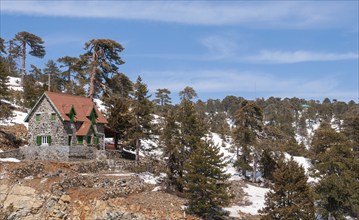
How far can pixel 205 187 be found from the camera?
31312 mm

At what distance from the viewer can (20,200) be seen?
31.2m

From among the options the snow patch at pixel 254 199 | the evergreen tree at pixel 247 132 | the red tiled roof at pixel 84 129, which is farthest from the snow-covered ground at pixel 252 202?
the red tiled roof at pixel 84 129

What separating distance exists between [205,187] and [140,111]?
48.6ft

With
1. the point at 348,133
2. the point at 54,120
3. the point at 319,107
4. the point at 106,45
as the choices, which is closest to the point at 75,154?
the point at 54,120

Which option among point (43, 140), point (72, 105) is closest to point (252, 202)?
point (72, 105)

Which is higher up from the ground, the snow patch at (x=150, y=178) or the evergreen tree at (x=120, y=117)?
the evergreen tree at (x=120, y=117)

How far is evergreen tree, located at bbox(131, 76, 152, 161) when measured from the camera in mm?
42984

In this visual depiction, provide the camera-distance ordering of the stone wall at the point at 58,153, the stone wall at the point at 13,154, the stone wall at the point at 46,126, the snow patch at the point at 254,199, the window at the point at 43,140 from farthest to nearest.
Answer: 1. the window at the point at 43,140
2. the stone wall at the point at 46,126
3. the stone wall at the point at 58,153
4. the stone wall at the point at 13,154
5. the snow patch at the point at 254,199

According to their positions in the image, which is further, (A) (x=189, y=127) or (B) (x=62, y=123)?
(B) (x=62, y=123)

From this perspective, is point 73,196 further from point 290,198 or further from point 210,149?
point 290,198

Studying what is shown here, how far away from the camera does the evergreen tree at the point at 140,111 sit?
43.0 meters

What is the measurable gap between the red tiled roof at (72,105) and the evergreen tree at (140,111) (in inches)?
212

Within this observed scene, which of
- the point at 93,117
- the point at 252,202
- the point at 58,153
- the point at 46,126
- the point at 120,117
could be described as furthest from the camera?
the point at 120,117

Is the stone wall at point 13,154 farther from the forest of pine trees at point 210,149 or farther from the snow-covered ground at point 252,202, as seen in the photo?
the snow-covered ground at point 252,202
